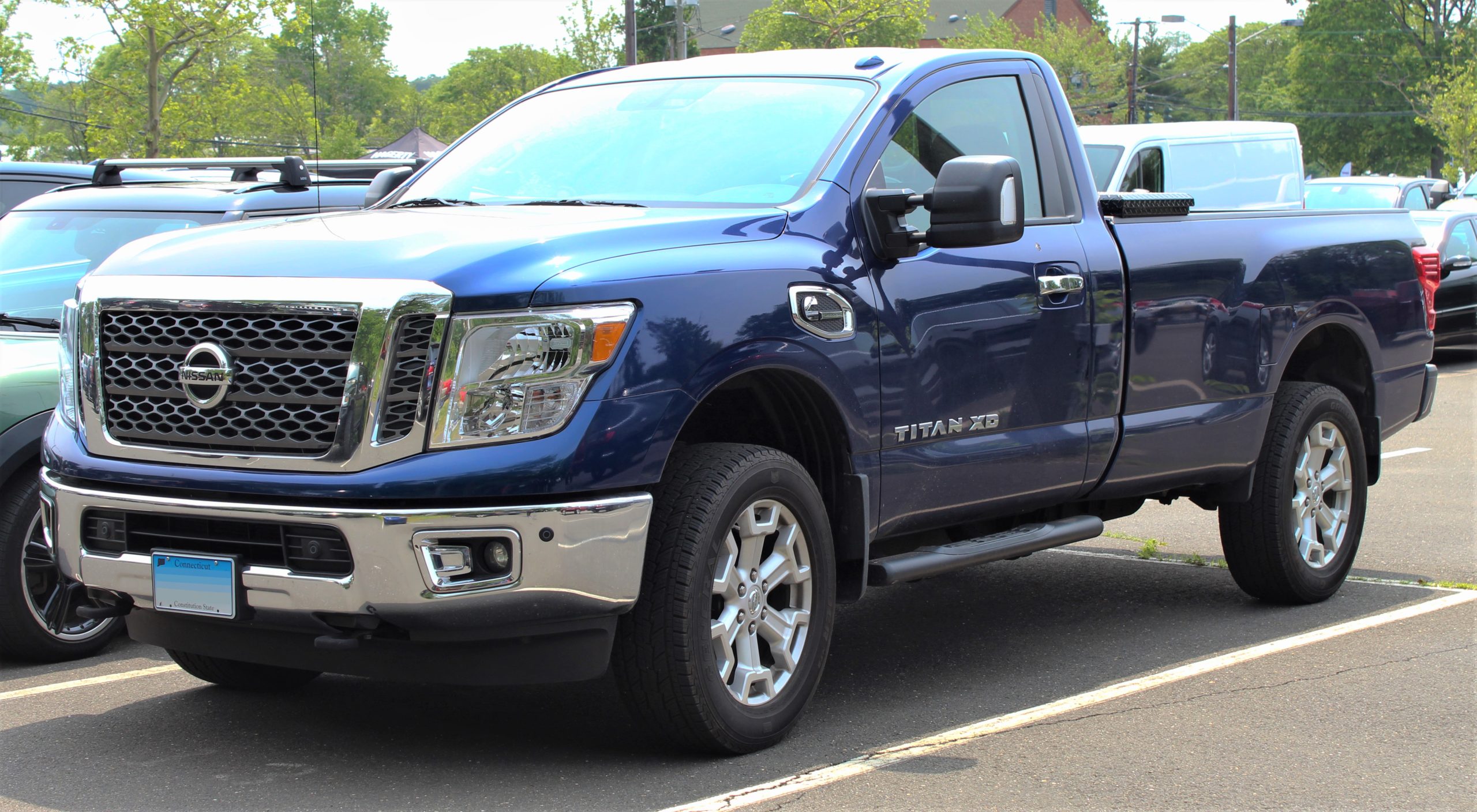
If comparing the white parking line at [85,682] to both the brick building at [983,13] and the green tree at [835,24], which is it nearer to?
the green tree at [835,24]

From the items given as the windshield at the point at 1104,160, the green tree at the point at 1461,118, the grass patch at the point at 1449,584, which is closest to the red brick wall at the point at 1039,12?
the green tree at the point at 1461,118

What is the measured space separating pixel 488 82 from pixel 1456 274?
89249mm

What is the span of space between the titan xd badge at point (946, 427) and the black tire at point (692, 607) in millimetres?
527

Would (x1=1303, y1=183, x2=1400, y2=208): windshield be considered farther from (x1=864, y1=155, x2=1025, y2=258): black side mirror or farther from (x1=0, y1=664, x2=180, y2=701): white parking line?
(x1=0, y1=664, x2=180, y2=701): white parking line

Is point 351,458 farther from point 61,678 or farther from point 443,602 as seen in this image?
point 61,678

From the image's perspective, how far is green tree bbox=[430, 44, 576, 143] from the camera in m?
88.7

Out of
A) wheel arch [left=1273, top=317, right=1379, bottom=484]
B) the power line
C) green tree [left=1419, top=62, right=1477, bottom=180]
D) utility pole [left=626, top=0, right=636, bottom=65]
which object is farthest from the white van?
green tree [left=1419, top=62, right=1477, bottom=180]

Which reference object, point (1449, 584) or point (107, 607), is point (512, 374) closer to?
point (107, 607)

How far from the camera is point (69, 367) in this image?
4594mm

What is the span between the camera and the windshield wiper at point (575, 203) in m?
5.03

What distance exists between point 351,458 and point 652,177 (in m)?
1.64

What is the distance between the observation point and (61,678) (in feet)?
18.8

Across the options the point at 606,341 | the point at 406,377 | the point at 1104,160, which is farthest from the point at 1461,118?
the point at 406,377

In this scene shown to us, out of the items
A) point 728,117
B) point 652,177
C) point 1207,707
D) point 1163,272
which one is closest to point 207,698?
point 652,177
